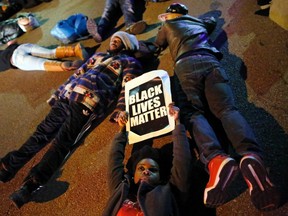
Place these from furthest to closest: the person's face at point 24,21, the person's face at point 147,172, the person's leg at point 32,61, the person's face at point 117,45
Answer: the person's face at point 24,21
the person's leg at point 32,61
the person's face at point 117,45
the person's face at point 147,172

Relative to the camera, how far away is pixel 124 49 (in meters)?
2.40

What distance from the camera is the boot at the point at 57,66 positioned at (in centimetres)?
271

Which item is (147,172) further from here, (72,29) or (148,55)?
(72,29)

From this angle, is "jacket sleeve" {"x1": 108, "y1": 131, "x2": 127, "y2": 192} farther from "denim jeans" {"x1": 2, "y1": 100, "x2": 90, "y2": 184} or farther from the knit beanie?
the knit beanie

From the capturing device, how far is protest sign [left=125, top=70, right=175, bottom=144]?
5.84 ft

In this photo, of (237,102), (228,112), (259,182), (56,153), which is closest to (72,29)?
(56,153)

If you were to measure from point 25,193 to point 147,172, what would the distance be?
0.95 meters

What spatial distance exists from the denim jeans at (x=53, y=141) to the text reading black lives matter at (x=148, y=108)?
0.44 meters

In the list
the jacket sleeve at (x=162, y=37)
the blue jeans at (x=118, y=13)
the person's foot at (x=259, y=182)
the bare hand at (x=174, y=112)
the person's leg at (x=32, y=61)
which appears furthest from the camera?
the blue jeans at (x=118, y=13)

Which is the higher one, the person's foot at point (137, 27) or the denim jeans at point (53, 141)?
the person's foot at point (137, 27)

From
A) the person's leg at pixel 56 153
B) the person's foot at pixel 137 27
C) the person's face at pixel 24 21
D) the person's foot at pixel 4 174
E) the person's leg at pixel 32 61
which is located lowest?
the person's foot at pixel 4 174

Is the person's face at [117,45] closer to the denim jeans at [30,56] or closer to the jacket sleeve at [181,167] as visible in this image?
the denim jeans at [30,56]

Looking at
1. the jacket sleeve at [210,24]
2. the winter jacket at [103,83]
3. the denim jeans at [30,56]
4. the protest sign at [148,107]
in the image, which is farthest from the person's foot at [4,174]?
the jacket sleeve at [210,24]

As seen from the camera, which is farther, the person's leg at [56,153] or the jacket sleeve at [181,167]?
the person's leg at [56,153]
